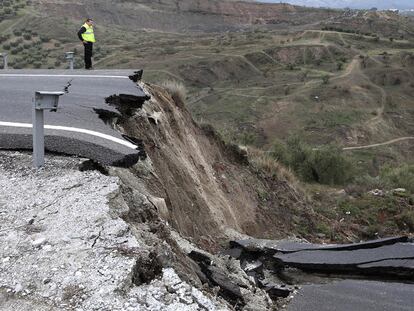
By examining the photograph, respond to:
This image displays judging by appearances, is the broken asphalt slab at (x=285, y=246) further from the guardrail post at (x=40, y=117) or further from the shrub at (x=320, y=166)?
the shrub at (x=320, y=166)

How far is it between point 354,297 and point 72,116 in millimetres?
5282

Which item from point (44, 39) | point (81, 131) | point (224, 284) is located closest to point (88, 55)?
point (81, 131)

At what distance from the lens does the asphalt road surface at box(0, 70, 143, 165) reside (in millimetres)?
6777

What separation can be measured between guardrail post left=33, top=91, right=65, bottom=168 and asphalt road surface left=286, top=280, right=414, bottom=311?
357cm

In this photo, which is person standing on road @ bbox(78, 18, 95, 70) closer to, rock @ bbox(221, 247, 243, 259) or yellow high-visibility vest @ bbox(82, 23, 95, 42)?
yellow high-visibility vest @ bbox(82, 23, 95, 42)

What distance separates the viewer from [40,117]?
239 inches

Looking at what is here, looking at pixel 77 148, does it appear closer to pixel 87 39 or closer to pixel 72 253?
pixel 72 253

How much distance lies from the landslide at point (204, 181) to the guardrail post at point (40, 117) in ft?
3.61

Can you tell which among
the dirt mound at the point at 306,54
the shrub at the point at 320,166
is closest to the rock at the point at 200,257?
the shrub at the point at 320,166

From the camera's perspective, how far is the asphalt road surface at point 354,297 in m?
5.52

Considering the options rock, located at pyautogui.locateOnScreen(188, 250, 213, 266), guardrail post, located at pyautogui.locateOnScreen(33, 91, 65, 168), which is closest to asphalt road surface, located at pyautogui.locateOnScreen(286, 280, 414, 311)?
rock, located at pyautogui.locateOnScreen(188, 250, 213, 266)

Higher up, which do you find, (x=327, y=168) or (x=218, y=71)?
(x=327, y=168)

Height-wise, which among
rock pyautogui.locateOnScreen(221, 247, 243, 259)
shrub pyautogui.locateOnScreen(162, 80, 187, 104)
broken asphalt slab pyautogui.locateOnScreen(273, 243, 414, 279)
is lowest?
rock pyautogui.locateOnScreen(221, 247, 243, 259)

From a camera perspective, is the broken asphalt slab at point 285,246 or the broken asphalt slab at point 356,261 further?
the broken asphalt slab at point 285,246
